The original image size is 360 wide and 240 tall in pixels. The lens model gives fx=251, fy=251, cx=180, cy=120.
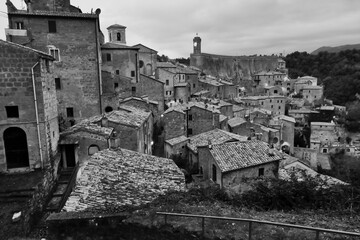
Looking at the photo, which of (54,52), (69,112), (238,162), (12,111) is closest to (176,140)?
(238,162)

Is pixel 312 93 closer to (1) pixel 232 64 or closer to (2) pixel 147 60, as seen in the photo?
(1) pixel 232 64

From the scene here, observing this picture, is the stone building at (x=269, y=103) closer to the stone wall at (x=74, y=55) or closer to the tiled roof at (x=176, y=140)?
the tiled roof at (x=176, y=140)

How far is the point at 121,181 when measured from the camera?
889cm

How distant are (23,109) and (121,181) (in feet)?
24.2

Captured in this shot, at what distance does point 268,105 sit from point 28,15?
49.8m

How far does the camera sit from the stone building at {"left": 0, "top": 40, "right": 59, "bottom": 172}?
12.3 metres

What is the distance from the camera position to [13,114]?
12656 millimetres

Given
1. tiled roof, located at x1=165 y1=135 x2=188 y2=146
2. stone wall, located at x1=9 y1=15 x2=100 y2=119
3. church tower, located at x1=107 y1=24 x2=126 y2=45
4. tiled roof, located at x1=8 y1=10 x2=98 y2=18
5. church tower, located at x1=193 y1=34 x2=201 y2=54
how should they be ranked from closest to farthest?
tiled roof, located at x1=8 y1=10 x2=98 y2=18, stone wall, located at x1=9 y1=15 x2=100 y2=119, tiled roof, located at x1=165 y1=135 x2=188 y2=146, church tower, located at x1=107 y1=24 x2=126 y2=45, church tower, located at x1=193 y1=34 x2=201 y2=54

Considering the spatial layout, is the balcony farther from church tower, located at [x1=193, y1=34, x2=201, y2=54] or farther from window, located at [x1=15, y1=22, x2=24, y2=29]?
church tower, located at [x1=193, y1=34, x2=201, y2=54]

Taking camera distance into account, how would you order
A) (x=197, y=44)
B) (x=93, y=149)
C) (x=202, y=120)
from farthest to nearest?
1. (x=197, y=44)
2. (x=202, y=120)
3. (x=93, y=149)

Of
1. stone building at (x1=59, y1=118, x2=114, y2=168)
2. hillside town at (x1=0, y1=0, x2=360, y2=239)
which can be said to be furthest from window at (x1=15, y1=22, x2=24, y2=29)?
stone building at (x1=59, y1=118, x2=114, y2=168)

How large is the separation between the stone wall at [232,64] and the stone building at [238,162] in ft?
241

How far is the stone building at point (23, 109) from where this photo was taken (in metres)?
12.3

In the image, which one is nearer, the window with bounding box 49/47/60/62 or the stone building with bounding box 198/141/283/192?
the stone building with bounding box 198/141/283/192
